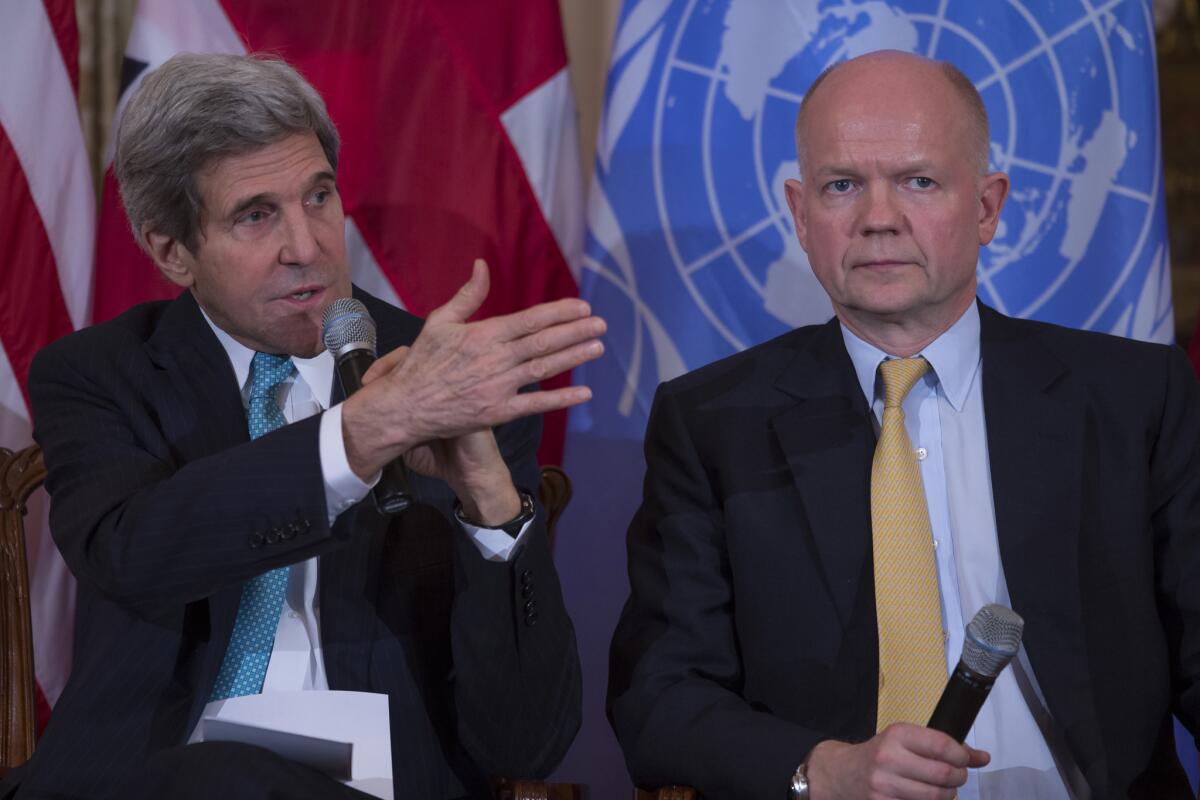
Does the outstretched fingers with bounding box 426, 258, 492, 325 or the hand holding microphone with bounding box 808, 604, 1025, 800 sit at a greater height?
the outstretched fingers with bounding box 426, 258, 492, 325

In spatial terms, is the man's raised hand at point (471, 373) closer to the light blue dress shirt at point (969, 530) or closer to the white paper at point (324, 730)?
the white paper at point (324, 730)

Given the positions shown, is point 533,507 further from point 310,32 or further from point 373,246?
point 310,32

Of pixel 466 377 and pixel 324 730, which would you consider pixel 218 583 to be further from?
pixel 466 377

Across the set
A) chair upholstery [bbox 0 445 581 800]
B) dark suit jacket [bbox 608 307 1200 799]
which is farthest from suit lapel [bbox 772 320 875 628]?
chair upholstery [bbox 0 445 581 800]

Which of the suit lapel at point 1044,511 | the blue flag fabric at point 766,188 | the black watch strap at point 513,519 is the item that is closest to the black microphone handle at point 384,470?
the black watch strap at point 513,519

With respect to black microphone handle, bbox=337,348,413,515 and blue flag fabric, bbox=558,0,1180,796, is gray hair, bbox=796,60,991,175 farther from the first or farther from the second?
black microphone handle, bbox=337,348,413,515

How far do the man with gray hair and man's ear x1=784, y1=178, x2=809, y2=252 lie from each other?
1.79 feet

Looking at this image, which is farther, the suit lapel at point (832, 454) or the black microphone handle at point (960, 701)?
the suit lapel at point (832, 454)

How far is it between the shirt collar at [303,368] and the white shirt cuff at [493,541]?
0.43m

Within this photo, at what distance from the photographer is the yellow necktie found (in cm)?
193

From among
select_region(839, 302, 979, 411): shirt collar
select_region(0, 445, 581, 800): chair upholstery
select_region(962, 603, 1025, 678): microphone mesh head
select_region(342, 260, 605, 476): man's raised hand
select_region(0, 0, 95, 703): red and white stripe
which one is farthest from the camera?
select_region(0, 0, 95, 703): red and white stripe

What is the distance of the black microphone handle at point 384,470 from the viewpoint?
161cm

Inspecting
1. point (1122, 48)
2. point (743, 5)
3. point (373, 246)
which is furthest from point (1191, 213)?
point (373, 246)

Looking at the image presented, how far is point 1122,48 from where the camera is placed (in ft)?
9.19
